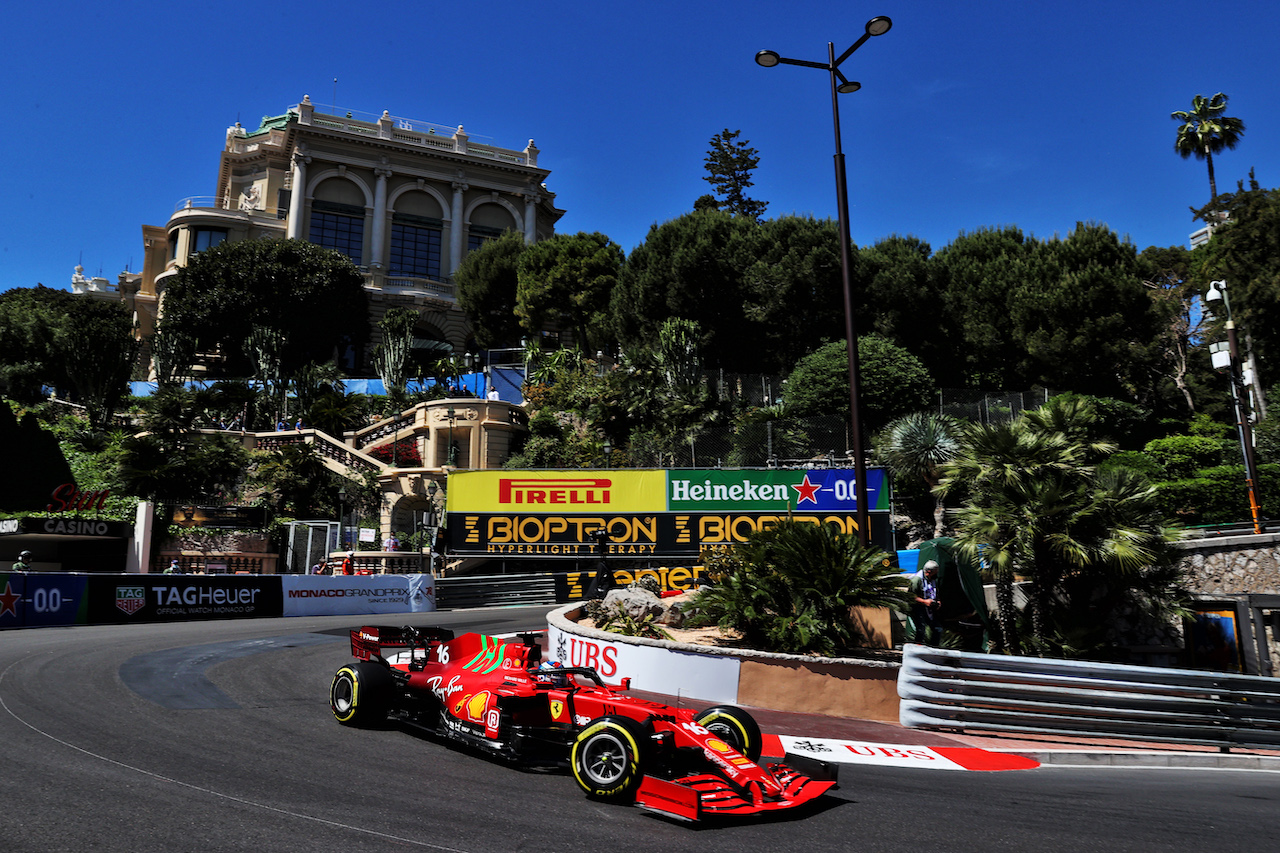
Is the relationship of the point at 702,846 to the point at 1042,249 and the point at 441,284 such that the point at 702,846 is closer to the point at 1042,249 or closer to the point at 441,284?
the point at 1042,249

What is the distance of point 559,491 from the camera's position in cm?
2711

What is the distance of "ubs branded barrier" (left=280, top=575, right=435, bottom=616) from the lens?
22.3 metres

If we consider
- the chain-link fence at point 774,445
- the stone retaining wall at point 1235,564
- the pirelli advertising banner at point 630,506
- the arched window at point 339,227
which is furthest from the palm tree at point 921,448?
the arched window at point 339,227

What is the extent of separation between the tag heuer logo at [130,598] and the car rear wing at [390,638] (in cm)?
1252

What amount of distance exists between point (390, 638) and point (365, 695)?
0.90 m

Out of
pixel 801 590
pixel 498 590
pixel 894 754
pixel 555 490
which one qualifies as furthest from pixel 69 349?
pixel 894 754

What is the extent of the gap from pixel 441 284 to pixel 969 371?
42.8 metres

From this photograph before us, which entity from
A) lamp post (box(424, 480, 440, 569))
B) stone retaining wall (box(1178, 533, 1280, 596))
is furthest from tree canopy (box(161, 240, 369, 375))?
stone retaining wall (box(1178, 533, 1280, 596))

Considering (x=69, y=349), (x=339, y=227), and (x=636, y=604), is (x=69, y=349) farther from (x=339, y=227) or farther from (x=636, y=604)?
(x=636, y=604)

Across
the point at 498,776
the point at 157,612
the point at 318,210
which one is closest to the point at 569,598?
the point at 157,612

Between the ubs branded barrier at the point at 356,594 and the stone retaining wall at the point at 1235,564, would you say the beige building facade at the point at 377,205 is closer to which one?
the ubs branded barrier at the point at 356,594

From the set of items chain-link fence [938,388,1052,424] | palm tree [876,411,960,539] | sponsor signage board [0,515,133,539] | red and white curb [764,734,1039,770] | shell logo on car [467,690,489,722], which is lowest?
red and white curb [764,734,1039,770]

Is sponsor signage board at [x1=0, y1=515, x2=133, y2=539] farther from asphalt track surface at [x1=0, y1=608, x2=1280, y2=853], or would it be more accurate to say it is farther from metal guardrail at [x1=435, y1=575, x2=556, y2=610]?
asphalt track surface at [x1=0, y1=608, x2=1280, y2=853]

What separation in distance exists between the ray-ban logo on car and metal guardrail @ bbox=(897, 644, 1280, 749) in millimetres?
17542
